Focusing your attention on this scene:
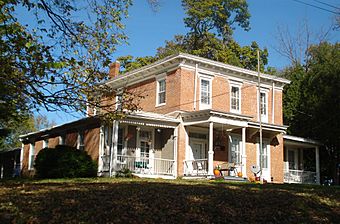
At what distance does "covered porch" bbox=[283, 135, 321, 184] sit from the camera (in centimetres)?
2950

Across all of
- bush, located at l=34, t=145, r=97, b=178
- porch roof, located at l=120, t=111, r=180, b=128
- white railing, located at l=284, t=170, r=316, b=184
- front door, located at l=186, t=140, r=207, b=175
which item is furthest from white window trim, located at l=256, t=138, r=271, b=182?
bush, located at l=34, t=145, r=97, b=178

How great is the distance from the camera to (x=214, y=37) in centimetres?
4350

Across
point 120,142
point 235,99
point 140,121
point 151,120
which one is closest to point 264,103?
point 235,99

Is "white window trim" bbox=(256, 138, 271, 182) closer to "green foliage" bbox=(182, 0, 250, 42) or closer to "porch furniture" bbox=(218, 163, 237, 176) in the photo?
"porch furniture" bbox=(218, 163, 237, 176)

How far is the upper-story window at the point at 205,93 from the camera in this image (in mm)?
24969

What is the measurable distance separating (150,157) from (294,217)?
1425cm

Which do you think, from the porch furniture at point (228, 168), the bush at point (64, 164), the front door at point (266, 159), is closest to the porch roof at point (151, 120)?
the bush at point (64, 164)

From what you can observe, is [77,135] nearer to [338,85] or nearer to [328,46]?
[338,85]

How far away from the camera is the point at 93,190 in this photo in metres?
11.2

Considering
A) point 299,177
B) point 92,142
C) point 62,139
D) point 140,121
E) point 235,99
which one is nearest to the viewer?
point 140,121

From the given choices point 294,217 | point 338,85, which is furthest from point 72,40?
point 338,85

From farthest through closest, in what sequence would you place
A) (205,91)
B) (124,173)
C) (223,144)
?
1. (223,144)
2. (205,91)
3. (124,173)

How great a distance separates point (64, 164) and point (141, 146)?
5.22m

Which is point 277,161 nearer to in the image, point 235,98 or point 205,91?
point 235,98
